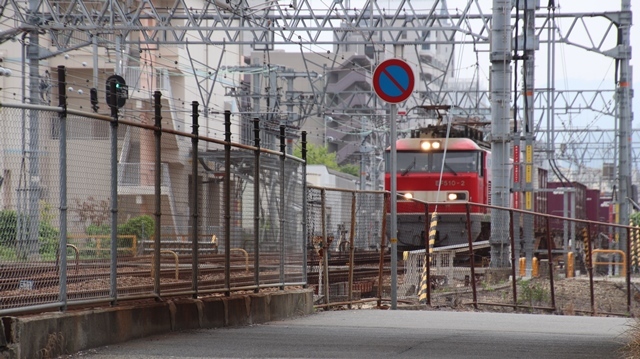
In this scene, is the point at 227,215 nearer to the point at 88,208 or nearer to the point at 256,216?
the point at 256,216

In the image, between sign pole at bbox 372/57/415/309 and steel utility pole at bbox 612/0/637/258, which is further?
steel utility pole at bbox 612/0/637/258

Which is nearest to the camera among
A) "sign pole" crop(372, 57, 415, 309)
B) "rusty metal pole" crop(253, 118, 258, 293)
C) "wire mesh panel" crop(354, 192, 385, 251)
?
"rusty metal pole" crop(253, 118, 258, 293)

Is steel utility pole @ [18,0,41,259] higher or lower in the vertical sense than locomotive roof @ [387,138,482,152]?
lower

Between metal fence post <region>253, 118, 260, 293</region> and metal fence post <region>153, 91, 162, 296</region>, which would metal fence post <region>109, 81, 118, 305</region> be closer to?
metal fence post <region>153, 91, 162, 296</region>

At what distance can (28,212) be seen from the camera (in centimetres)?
872

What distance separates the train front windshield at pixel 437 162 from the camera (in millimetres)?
31969

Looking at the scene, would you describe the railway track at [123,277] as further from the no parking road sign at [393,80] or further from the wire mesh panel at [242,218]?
the no parking road sign at [393,80]

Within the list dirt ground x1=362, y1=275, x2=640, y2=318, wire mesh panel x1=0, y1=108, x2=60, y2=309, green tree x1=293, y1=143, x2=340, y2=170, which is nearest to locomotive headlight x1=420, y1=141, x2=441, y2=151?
dirt ground x1=362, y1=275, x2=640, y2=318

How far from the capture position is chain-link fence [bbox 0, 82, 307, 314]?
8.75m

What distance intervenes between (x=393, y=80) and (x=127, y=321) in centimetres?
622

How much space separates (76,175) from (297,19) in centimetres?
2249

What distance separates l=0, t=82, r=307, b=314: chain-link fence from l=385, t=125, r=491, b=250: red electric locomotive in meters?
16.6

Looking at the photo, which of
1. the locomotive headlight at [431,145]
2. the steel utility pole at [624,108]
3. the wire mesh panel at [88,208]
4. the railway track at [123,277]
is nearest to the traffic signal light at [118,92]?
the wire mesh panel at [88,208]

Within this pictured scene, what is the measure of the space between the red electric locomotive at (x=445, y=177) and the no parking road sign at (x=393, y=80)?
1604 centimetres
